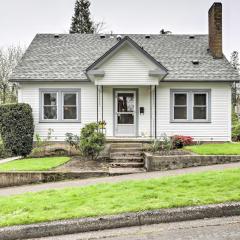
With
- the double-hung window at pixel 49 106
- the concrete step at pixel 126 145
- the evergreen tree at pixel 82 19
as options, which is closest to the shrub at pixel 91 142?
the concrete step at pixel 126 145

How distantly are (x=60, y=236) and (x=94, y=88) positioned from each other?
1460cm

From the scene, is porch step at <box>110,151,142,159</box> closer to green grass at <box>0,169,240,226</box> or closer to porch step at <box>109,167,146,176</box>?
porch step at <box>109,167,146,176</box>

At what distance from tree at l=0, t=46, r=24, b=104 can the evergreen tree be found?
850 centimetres

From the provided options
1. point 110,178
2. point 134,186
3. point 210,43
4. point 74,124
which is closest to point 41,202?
point 134,186

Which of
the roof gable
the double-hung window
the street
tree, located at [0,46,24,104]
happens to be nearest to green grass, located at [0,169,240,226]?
the street

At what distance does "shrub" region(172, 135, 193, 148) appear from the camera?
1965 cm

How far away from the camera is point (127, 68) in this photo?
64.6 ft

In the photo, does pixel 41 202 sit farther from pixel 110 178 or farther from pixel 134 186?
pixel 110 178

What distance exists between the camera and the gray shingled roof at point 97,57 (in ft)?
69.3

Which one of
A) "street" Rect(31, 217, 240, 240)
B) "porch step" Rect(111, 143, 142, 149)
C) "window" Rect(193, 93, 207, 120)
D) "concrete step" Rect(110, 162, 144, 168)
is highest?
"window" Rect(193, 93, 207, 120)

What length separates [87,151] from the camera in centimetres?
1600

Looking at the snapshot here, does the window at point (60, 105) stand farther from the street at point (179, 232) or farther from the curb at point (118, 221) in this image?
the street at point (179, 232)

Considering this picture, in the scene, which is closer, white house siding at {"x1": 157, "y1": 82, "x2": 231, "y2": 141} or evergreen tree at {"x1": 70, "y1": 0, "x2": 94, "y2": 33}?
white house siding at {"x1": 157, "y1": 82, "x2": 231, "y2": 141}

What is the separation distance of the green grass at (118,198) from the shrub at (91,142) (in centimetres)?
515
